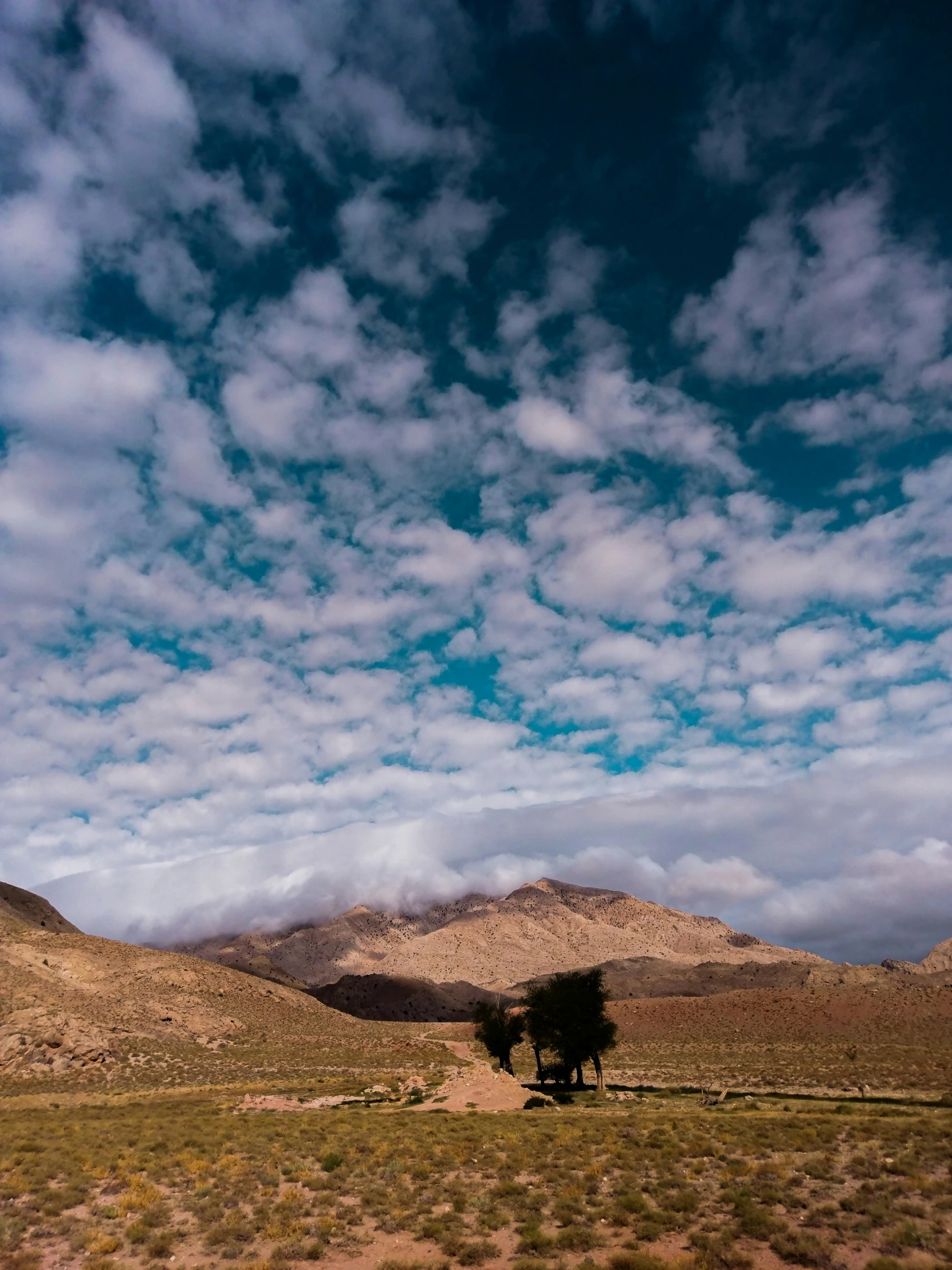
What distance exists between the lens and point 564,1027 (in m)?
59.1

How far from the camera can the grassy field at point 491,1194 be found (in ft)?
49.2

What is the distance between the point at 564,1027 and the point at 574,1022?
3.28 ft

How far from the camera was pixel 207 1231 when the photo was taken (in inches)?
673

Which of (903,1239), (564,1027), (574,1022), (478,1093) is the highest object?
(903,1239)

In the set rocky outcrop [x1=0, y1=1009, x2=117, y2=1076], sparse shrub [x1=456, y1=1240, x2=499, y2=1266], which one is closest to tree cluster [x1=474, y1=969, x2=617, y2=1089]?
rocky outcrop [x1=0, y1=1009, x2=117, y2=1076]

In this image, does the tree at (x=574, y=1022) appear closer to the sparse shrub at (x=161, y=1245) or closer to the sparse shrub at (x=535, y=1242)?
the sparse shrub at (x=535, y=1242)

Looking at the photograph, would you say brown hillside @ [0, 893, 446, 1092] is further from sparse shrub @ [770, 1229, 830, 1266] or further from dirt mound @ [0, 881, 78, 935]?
sparse shrub @ [770, 1229, 830, 1266]

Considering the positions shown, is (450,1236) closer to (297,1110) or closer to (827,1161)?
(827,1161)

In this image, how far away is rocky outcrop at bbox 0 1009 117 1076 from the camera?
6469 cm

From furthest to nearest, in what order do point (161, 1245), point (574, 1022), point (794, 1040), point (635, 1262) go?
point (794, 1040)
point (574, 1022)
point (161, 1245)
point (635, 1262)

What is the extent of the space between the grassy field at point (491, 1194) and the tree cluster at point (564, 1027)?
29076 millimetres

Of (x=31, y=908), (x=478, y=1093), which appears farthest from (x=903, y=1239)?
(x=31, y=908)

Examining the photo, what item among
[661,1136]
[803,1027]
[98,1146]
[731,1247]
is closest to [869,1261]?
[731,1247]

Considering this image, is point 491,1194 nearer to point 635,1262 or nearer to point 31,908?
point 635,1262
